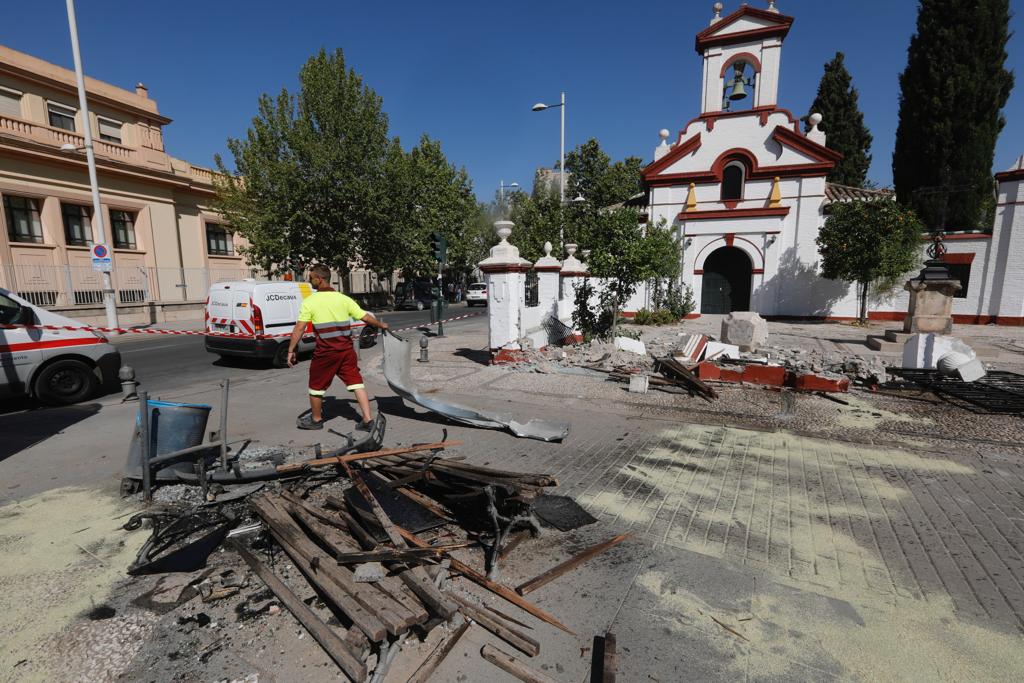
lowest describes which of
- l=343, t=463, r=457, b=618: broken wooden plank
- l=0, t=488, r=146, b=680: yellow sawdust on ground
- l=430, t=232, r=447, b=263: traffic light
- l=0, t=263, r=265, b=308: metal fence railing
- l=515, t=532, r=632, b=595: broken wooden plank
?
l=0, t=488, r=146, b=680: yellow sawdust on ground

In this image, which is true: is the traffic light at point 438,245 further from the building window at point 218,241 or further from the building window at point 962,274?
the building window at point 962,274

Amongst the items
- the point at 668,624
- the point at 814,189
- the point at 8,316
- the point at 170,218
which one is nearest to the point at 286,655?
the point at 668,624

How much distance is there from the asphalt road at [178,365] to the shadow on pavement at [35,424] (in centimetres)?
126

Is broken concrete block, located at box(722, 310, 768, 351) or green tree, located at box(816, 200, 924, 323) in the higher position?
green tree, located at box(816, 200, 924, 323)

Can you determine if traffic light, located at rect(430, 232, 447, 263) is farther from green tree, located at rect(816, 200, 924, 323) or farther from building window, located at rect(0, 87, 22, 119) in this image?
building window, located at rect(0, 87, 22, 119)

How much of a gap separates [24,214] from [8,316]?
60.7 ft

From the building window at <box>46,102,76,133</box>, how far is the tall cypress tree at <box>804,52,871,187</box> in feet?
133

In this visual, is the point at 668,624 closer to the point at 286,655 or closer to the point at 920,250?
the point at 286,655

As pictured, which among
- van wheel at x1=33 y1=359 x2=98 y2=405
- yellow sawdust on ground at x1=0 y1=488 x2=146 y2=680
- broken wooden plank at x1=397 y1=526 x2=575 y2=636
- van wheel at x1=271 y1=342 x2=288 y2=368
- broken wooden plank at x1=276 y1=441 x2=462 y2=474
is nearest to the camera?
yellow sawdust on ground at x1=0 y1=488 x2=146 y2=680

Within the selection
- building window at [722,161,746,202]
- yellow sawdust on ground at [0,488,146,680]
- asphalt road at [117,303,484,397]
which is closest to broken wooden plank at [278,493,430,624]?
yellow sawdust on ground at [0,488,146,680]

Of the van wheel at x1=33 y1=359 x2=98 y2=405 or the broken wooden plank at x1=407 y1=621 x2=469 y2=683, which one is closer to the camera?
the broken wooden plank at x1=407 y1=621 x2=469 y2=683

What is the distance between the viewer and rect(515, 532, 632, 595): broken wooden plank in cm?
283

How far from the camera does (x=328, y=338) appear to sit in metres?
5.61

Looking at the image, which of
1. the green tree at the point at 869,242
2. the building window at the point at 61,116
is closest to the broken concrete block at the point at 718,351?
the green tree at the point at 869,242
